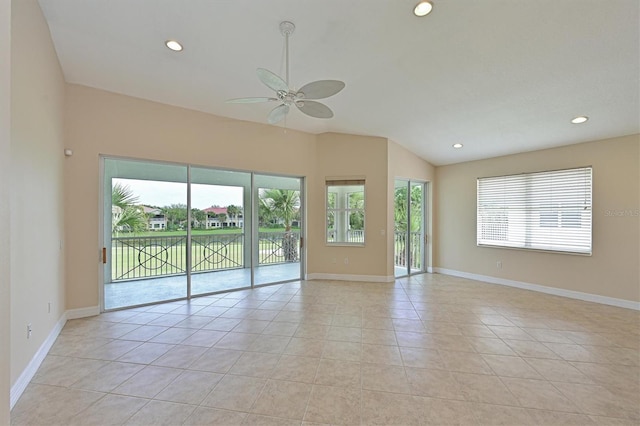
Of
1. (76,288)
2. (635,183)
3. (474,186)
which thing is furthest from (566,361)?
(76,288)

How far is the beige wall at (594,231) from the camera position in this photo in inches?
168

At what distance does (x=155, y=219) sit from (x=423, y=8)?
4513 mm

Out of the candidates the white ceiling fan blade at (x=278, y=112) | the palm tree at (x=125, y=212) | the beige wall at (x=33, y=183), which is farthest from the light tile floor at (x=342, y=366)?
the white ceiling fan blade at (x=278, y=112)

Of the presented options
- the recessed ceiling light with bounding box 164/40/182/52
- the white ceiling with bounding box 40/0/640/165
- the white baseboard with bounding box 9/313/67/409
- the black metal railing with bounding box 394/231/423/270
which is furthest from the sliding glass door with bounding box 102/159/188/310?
the black metal railing with bounding box 394/231/423/270

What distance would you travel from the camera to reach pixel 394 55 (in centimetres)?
319

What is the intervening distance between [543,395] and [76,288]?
5318mm

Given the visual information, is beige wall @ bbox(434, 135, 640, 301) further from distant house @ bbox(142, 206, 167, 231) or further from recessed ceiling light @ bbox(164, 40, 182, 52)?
distant house @ bbox(142, 206, 167, 231)

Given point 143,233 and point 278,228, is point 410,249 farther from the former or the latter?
point 143,233

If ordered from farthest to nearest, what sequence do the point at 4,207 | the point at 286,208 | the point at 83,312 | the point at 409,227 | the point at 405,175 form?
the point at 409,227
the point at 405,175
the point at 286,208
the point at 83,312
the point at 4,207

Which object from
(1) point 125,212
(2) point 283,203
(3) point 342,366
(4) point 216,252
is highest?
(2) point 283,203

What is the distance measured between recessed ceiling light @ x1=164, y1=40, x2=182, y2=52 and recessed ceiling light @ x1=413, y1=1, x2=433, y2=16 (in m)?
2.45

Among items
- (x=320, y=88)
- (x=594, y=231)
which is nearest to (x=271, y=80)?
(x=320, y=88)

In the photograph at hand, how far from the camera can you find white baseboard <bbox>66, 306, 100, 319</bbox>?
12.3 ft

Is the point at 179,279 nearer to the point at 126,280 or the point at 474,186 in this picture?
the point at 126,280
